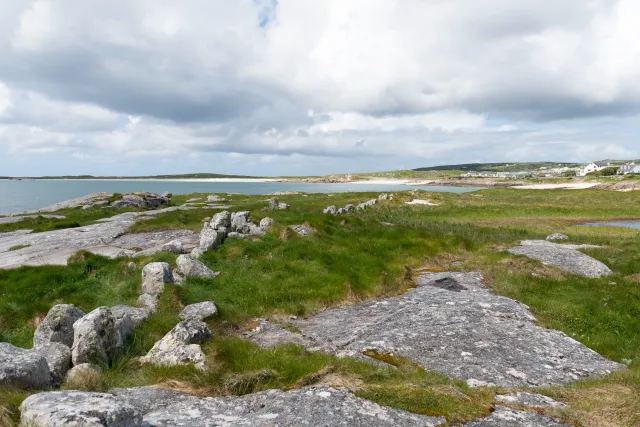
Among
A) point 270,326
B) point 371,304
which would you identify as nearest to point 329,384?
point 270,326

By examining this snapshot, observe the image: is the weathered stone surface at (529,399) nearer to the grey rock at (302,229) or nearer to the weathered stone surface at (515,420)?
the weathered stone surface at (515,420)

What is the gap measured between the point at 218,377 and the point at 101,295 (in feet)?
42.6

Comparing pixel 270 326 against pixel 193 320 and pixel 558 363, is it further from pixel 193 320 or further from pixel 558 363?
pixel 558 363

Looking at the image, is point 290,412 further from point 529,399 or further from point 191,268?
point 191,268

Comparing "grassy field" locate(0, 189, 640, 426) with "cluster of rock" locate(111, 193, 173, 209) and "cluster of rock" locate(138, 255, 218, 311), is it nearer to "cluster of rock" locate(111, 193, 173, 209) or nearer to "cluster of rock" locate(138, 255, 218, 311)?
"cluster of rock" locate(138, 255, 218, 311)

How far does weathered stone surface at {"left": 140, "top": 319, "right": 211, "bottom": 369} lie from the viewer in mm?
10914

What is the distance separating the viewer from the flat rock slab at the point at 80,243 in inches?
1177

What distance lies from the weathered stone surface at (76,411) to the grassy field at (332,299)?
0.61 metres

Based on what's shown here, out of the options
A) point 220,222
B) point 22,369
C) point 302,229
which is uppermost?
point 220,222

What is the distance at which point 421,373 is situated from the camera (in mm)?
11125

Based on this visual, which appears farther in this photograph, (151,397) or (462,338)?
(462,338)

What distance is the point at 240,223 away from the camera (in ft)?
107

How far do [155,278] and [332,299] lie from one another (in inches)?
336

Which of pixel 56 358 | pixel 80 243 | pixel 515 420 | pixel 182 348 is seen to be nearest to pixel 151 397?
pixel 182 348
